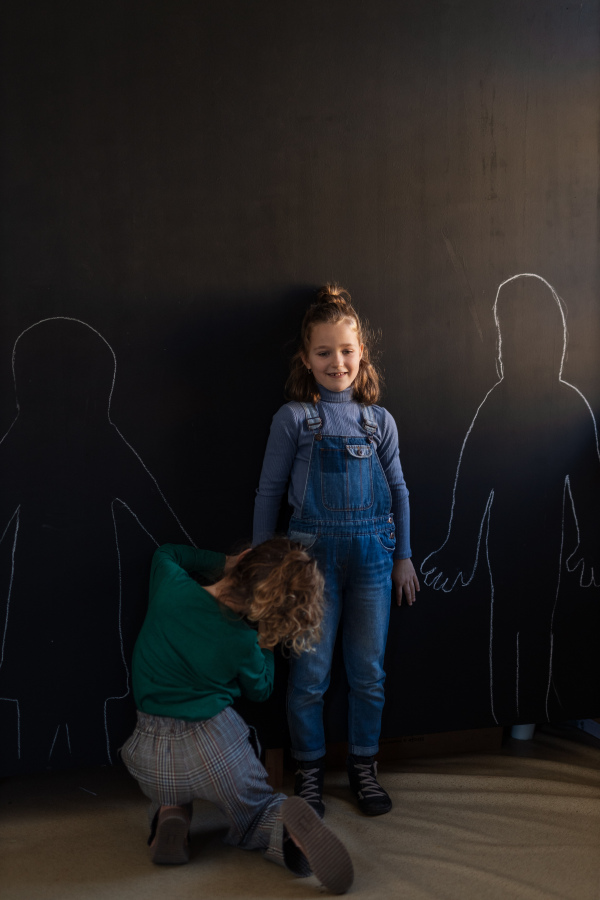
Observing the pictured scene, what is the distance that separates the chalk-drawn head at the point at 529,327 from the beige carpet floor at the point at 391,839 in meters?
1.05

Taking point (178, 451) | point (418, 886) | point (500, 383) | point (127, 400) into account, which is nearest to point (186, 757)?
point (418, 886)

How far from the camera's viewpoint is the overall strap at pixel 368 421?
1.82m

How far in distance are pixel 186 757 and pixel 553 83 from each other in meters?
1.85

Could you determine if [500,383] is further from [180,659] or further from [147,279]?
[180,659]

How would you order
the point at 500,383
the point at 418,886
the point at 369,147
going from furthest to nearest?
the point at 500,383 → the point at 369,147 → the point at 418,886

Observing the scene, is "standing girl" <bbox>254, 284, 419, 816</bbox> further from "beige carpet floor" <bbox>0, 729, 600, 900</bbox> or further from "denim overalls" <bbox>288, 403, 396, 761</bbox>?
"beige carpet floor" <bbox>0, 729, 600, 900</bbox>

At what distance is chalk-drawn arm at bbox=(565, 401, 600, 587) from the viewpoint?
2057 millimetres

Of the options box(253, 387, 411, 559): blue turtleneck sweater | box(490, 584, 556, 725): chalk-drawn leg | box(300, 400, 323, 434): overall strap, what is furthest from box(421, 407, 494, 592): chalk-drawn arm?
box(300, 400, 323, 434): overall strap

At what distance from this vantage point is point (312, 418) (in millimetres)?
1786

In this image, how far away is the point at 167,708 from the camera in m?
1.59

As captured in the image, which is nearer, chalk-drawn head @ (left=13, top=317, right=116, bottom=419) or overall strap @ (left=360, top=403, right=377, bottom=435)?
chalk-drawn head @ (left=13, top=317, right=116, bottom=419)

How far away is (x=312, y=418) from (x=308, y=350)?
0.16 meters

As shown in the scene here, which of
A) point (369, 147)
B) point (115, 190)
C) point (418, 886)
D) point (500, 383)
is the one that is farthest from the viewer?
point (500, 383)

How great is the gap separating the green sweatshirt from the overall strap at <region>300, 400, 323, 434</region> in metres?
0.45
